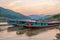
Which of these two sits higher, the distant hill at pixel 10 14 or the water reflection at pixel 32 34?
the distant hill at pixel 10 14

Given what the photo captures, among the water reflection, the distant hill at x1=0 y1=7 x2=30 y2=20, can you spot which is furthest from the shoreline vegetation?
the distant hill at x1=0 y1=7 x2=30 y2=20

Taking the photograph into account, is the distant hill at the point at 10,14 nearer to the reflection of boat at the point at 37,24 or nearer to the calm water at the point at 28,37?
the reflection of boat at the point at 37,24

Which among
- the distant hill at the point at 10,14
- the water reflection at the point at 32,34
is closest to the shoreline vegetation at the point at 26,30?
the water reflection at the point at 32,34

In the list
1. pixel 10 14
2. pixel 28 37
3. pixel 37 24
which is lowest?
pixel 28 37

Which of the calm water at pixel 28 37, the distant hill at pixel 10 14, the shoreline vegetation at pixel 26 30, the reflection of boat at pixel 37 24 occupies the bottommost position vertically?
the calm water at pixel 28 37

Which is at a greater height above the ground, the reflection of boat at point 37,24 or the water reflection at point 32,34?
the reflection of boat at point 37,24

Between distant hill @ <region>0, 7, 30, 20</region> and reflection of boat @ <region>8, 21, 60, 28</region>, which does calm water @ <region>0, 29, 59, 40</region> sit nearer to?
reflection of boat @ <region>8, 21, 60, 28</region>

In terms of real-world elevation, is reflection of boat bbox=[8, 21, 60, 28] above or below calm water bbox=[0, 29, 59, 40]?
above

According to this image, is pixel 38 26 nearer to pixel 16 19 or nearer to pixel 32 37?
pixel 32 37

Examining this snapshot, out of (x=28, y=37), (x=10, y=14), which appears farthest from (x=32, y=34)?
(x=10, y=14)

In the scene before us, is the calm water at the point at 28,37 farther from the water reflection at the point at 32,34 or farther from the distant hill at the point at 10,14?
the distant hill at the point at 10,14

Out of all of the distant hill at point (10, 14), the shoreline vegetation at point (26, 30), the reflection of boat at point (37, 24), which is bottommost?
the shoreline vegetation at point (26, 30)

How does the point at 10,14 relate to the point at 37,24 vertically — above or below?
above

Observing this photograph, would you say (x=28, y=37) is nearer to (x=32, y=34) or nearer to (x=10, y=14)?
(x=32, y=34)
